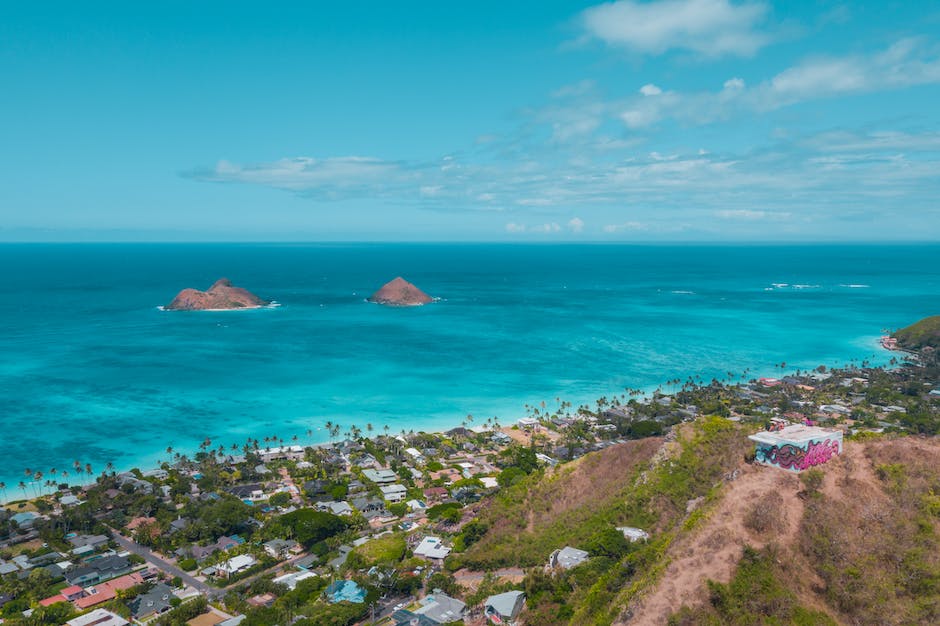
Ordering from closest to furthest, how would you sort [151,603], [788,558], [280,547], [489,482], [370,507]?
Result: [788,558] → [151,603] → [280,547] → [370,507] → [489,482]

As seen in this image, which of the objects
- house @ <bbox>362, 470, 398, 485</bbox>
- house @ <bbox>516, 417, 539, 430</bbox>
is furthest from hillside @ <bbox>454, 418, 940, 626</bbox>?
house @ <bbox>516, 417, 539, 430</bbox>

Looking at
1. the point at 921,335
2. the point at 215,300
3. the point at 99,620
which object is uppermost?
the point at 215,300

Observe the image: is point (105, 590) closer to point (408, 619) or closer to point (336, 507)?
point (336, 507)

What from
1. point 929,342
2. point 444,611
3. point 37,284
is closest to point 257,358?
point 444,611

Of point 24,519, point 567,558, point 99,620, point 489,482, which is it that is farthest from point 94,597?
point 489,482

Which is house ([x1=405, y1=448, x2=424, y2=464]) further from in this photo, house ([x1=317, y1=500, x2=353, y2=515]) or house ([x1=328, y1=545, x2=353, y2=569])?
house ([x1=328, y1=545, x2=353, y2=569])
